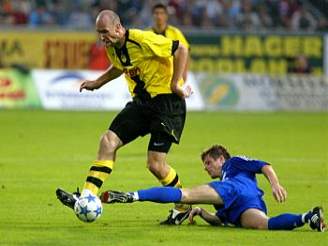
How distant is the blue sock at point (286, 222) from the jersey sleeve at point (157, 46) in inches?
85.3

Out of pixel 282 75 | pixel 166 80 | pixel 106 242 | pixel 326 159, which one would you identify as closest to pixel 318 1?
pixel 282 75

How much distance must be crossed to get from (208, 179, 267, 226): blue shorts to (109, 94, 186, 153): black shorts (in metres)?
1.08

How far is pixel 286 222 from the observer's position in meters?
9.86

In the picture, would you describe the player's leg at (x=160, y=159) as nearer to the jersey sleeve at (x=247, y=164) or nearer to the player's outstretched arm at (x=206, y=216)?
the player's outstretched arm at (x=206, y=216)

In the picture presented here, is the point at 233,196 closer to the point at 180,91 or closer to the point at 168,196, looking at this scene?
the point at 168,196

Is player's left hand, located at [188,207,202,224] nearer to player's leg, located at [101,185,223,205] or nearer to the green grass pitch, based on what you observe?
the green grass pitch

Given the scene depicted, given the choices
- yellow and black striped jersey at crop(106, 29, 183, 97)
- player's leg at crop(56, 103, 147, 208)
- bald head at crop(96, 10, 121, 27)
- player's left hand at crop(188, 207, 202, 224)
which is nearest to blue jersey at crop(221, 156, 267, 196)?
player's left hand at crop(188, 207, 202, 224)

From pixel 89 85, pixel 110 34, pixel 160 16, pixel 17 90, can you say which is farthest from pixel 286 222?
pixel 17 90

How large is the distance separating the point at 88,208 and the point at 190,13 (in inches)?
1029

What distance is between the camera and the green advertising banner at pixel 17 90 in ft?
101

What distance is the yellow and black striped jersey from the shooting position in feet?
35.4

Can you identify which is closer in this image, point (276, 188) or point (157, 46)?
point (276, 188)

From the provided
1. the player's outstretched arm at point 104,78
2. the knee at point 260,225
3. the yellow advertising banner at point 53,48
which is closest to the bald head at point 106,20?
the player's outstretched arm at point 104,78

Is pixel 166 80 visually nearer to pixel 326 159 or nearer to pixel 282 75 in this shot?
pixel 326 159
